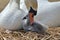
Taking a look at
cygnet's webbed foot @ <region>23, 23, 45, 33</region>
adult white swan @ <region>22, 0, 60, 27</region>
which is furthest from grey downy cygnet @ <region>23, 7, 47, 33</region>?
adult white swan @ <region>22, 0, 60, 27</region>

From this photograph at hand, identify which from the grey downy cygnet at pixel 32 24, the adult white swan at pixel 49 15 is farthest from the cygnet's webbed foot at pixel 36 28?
the adult white swan at pixel 49 15

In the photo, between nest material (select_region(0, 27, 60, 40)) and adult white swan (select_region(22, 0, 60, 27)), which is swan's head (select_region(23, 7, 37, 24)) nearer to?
nest material (select_region(0, 27, 60, 40))

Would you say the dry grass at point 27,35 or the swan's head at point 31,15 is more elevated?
the swan's head at point 31,15

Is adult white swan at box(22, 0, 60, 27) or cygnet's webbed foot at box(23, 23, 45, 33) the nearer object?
cygnet's webbed foot at box(23, 23, 45, 33)

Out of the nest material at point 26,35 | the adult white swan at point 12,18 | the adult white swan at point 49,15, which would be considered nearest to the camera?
the nest material at point 26,35

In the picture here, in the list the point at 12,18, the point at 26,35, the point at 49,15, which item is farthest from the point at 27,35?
the point at 49,15

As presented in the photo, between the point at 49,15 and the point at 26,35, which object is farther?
the point at 49,15

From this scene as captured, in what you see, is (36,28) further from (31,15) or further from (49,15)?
(49,15)

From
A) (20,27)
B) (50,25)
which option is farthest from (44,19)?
(20,27)

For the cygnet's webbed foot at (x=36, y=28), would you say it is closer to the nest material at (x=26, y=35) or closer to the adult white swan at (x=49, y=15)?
the nest material at (x=26, y=35)

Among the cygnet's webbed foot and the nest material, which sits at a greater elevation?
the cygnet's webbed foot

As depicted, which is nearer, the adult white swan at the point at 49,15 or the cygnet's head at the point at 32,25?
the cygnet's head at the point at 32,25

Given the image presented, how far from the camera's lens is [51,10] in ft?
3.62

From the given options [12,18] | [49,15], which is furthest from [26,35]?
[49,15]
